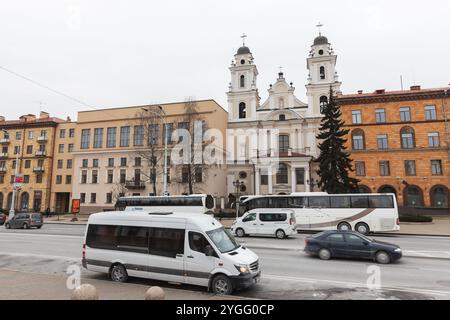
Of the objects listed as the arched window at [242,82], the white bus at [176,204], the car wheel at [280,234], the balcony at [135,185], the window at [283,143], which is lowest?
the car wheel at [280,234]

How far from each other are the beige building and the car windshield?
113 feet

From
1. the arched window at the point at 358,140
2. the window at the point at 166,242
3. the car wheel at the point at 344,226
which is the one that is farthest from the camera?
the arched window at the point at 358,140

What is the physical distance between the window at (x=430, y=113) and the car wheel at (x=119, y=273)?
44.8m

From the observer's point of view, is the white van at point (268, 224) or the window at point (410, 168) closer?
the white van at point (268, 224)

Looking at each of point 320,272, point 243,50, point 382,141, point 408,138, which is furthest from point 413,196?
point 243,50

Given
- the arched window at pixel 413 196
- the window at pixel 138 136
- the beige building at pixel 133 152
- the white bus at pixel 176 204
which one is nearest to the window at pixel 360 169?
the arched window at pixel 413 196

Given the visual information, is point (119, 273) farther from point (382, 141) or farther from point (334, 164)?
point (382, 141)

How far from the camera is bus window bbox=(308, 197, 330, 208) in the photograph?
78.3ft

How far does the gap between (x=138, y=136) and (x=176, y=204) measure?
90.9 ft

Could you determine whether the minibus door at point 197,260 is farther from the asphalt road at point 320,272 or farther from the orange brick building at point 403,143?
the orange brick building at point 403,143

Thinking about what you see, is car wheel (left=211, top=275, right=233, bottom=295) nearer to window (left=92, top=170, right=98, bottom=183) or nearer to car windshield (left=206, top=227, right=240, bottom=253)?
car windshield (left=206, top=227, right=240, bottom=253)

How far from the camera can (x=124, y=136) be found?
2058 inches

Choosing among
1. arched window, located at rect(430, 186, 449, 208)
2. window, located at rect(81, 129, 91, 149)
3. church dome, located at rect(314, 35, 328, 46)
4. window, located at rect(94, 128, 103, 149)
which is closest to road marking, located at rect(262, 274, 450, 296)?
arched window, located at rect(430, 186, 449, 208)

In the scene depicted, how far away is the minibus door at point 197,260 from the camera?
27.0 feet
